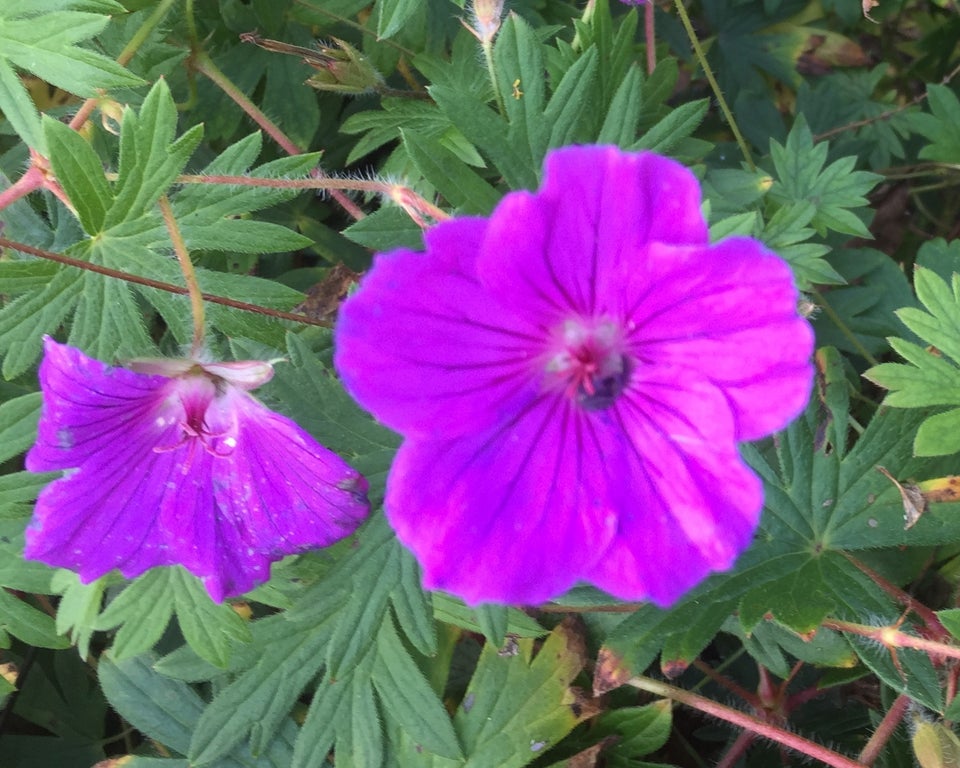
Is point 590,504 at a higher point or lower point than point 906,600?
higher

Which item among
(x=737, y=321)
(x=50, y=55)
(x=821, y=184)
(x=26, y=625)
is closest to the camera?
(x=737, y=321)

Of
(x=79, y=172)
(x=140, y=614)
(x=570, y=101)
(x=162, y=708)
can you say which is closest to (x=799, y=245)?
(x=570, y=101)

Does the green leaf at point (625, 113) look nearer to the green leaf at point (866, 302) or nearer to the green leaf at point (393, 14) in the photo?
the green leaf at point (393, 14)

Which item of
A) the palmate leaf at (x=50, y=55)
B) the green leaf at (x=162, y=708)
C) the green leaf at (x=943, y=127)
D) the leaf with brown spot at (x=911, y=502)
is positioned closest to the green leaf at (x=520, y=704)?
the green leaf at (x=162, y=708)

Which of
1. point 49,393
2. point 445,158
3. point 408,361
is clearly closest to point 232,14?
point 445,158

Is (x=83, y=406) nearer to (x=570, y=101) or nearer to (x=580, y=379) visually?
(x=580, y=379)

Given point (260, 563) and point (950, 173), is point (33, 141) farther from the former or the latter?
point (950, 173)
